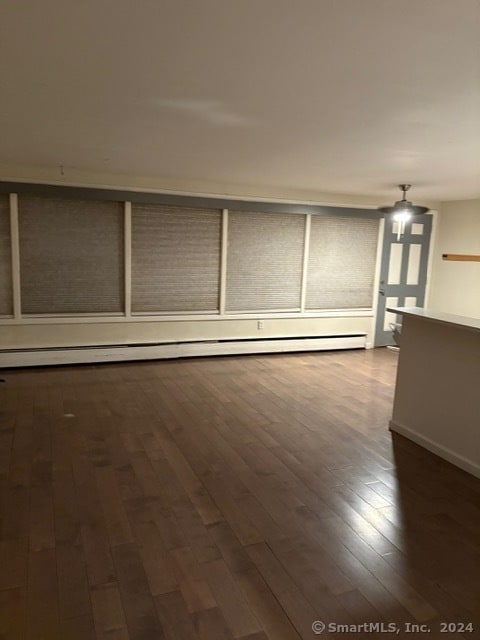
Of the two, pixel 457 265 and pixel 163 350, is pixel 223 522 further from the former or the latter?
pixel 457 265

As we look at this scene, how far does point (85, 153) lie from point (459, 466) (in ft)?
13.0

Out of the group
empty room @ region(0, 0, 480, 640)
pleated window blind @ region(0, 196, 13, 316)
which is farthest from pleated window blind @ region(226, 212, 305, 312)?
pleated window blind @ region(0, 196, 13, 316)

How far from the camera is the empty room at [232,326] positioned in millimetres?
1821

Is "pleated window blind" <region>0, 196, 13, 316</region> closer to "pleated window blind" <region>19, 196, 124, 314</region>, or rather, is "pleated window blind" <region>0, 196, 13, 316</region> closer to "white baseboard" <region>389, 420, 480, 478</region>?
"pleated window blind" <region>19, 196, 124, 314</region>

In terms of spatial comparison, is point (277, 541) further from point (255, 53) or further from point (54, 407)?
point (54, 407)

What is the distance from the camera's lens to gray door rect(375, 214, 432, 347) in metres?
6.88

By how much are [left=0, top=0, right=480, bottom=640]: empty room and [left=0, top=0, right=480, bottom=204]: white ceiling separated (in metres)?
0.02

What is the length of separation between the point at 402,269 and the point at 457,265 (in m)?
0.76

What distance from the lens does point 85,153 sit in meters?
4.09

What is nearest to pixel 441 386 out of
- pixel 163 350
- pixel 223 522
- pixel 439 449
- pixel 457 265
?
pixel 439 449

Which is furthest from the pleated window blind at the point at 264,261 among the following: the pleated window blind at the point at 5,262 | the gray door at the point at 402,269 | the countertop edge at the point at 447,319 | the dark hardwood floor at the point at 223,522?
the countertop edge at the point at 447,319

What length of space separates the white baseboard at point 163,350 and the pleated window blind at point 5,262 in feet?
1.75

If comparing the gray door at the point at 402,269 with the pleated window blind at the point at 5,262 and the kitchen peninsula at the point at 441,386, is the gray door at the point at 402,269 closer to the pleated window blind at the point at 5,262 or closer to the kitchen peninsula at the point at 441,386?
the kitchen peninsula at the point at 441,386

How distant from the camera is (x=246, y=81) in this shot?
2.15 m
